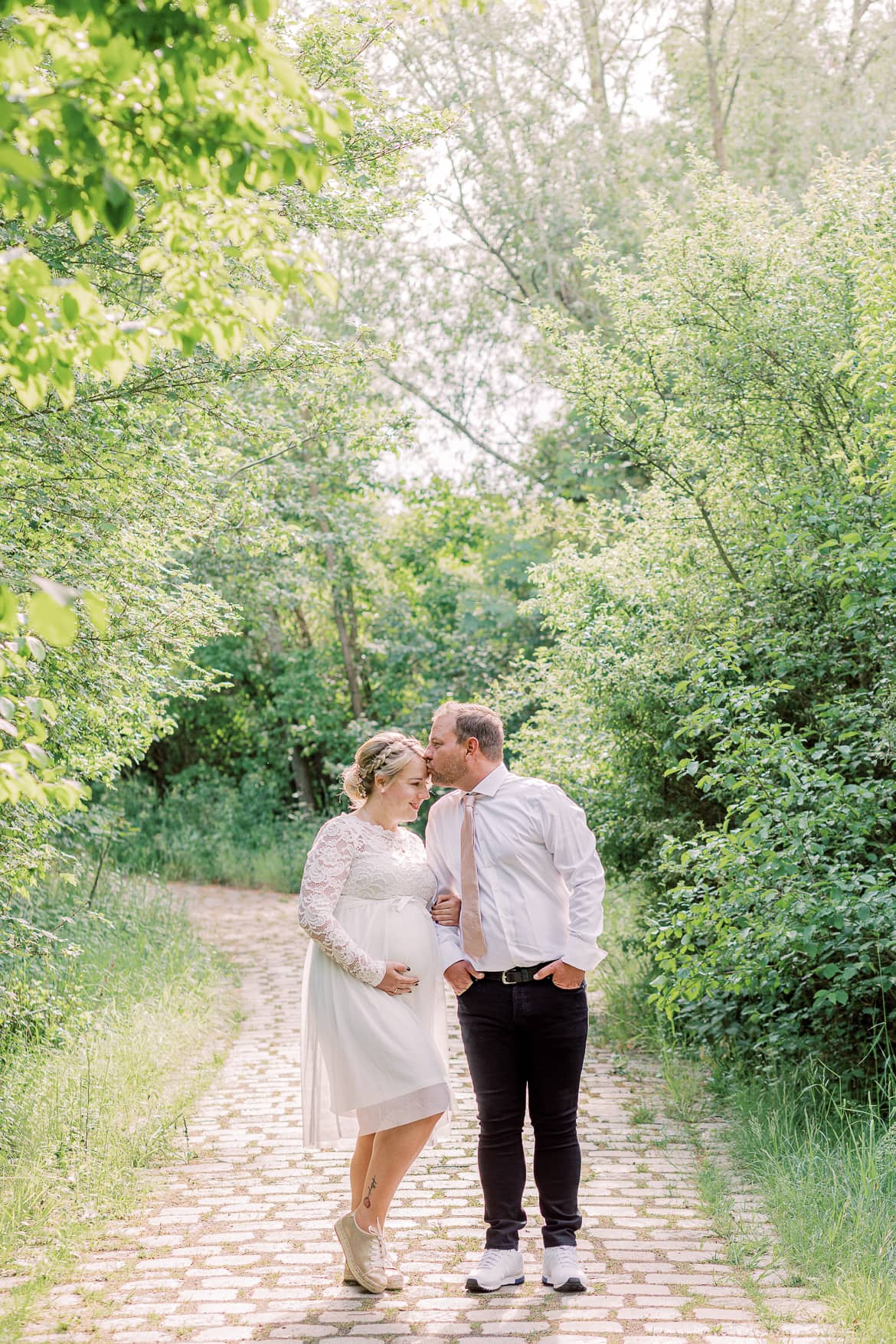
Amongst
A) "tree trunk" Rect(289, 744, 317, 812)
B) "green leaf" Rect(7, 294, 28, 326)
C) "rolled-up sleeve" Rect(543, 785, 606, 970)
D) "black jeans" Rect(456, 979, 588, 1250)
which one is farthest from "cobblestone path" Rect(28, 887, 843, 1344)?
"tree trunk" Rect(289, 744, 317, 812)

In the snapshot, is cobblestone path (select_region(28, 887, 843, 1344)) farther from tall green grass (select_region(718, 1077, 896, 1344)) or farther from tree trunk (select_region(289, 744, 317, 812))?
tree trunk (select_region(289, 744, 317, 812))

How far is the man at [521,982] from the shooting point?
15.3ft

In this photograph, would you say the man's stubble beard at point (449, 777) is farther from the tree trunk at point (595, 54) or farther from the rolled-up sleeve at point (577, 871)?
the tree trunk at point (595, 54)

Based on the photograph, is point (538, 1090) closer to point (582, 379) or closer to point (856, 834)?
point (856, 834)

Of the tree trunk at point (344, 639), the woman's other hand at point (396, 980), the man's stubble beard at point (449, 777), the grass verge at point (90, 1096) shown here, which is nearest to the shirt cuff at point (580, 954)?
the woman's other hand at point (396, 980)

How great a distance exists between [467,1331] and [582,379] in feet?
20.6

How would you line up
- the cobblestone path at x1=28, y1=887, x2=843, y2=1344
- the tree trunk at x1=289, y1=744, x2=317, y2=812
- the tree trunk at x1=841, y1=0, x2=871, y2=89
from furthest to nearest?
the tree trunk at x1=289, y1=744, x2=317, y2=812 → the tree trunk at x1=841, y1=0, x2=871, y2=89 → the cobblestone path at x1=28, y1=887, x2=843, y2=1344

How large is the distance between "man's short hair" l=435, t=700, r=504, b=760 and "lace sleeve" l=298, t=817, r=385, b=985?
55 centimetres

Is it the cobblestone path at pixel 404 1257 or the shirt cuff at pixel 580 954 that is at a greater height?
the shirt cuff at pixel 580 954

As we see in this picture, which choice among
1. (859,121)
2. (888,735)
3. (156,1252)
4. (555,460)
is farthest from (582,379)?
(859,121)

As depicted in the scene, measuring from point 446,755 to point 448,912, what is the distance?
1.85 feet

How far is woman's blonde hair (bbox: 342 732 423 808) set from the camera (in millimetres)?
4820

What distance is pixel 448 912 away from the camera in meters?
4.79

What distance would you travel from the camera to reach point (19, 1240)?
5.21 metres
